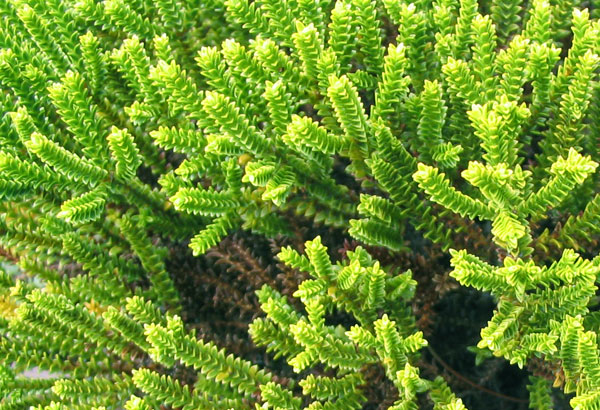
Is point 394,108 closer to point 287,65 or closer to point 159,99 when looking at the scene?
point 287,65

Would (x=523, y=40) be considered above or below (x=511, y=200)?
above

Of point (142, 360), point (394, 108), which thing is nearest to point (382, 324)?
point (394, 108)

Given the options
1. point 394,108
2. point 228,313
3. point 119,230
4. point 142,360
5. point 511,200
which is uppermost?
point 394,108

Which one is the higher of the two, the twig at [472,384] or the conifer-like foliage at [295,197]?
the conifer-like foliage at [295,197]

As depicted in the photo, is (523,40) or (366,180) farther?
(366,180)

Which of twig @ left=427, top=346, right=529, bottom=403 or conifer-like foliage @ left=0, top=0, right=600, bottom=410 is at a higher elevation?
conifer-like foliage @ left=0, top=0, right=600, bottom=410

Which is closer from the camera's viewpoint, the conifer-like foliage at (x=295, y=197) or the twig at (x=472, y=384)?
the conifer-like foliage at (x=295, y=197)

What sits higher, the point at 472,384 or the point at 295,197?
the point at 295,197

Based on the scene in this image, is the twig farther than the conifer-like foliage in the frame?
Yes
